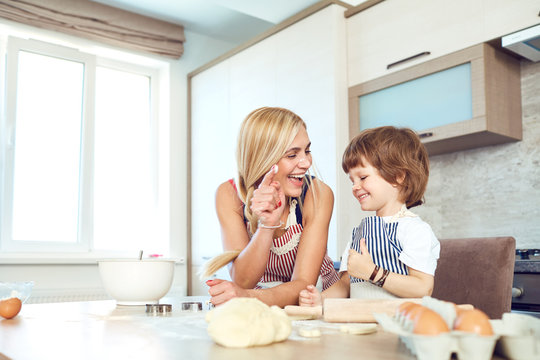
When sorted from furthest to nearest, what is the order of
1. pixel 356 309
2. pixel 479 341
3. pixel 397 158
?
pixel 397 158
pixel 356 309
pixel 479 341

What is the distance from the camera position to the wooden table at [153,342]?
554 mm

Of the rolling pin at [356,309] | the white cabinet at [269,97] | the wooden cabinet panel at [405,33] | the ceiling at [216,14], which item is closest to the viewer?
the rolling pin at [356,309]

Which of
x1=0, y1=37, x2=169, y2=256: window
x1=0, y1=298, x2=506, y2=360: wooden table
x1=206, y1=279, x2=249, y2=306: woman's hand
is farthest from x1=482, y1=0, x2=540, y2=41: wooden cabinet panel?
x1=0, y1=37, x2=169, y2=256: window

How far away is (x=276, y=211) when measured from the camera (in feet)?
4.32

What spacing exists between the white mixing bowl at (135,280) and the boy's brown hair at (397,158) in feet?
1.83

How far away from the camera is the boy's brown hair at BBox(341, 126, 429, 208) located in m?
1.29

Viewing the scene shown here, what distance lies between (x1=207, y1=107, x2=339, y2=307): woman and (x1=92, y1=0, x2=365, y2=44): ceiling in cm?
182

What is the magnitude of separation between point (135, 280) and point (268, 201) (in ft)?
1.16

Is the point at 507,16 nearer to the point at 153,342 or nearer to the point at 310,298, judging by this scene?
the point at 310,298

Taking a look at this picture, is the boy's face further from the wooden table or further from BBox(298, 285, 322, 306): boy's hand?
the wooden table

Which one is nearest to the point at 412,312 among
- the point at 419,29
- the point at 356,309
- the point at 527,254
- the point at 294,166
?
the point at 356,309

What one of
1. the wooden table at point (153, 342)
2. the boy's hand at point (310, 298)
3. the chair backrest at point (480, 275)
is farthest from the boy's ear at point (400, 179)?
the wooden table at point (153, 342)

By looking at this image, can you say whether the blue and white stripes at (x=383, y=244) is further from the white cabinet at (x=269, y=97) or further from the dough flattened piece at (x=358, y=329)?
the white cabinet at (x=269, y=97)

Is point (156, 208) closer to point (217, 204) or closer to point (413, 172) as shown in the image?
point (217, 204)
